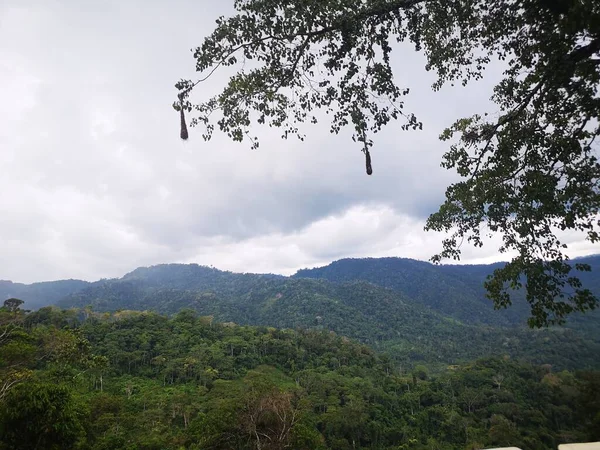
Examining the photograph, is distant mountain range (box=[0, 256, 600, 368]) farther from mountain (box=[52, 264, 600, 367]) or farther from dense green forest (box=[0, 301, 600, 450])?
dense green forest (box=[0, 301, 600, 450])

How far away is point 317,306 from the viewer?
400ft

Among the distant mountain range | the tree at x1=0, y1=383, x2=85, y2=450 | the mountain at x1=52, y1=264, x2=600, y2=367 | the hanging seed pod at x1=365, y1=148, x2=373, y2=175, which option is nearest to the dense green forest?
the tree at x1=0, y1=383, x2=85, y2=450

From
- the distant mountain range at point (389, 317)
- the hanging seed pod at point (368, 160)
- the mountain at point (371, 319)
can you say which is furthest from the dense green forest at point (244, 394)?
the distant mountain range at point (389, 317)

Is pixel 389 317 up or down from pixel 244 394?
→ down

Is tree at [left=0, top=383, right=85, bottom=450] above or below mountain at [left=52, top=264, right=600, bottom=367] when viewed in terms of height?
above

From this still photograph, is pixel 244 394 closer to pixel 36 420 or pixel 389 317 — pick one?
pixel 36 420

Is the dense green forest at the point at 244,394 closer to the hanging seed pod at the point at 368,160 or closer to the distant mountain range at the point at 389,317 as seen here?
the hanging seed pod at the point at 368,160

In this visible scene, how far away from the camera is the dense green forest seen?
14.5 metres

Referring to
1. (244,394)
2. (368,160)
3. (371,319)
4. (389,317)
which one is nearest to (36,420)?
(368,160)

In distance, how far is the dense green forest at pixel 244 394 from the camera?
47.5ft

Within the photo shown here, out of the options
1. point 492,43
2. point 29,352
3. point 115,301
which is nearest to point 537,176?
point 492,43

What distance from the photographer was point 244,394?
66.7 ft

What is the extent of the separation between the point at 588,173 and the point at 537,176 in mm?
712

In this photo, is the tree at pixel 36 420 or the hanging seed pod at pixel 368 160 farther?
the tree at pixel 36 420
